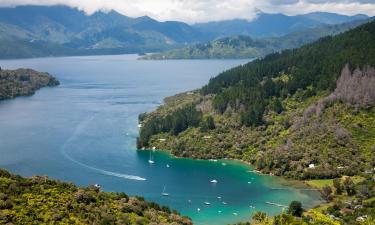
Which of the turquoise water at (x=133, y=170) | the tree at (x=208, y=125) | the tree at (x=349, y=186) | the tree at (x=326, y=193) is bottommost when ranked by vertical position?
the turquoise water at (x=133, y=170)

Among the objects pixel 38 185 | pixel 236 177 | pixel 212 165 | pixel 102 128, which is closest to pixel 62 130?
pixel 102 128

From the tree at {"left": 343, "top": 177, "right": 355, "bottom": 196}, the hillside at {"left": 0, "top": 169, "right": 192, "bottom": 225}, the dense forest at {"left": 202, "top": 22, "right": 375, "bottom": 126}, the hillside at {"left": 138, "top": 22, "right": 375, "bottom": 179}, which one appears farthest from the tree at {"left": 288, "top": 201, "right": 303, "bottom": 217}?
the dense forest at {"left": 202, "top": 22, "right": 375, "bottom": 126}

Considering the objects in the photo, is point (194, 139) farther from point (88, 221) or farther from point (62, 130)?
point (88, 221)

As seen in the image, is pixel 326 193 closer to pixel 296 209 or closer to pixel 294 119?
pixel 296 209

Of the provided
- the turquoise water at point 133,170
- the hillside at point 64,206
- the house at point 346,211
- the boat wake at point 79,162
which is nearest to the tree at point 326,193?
the turquoise water at point 133,170

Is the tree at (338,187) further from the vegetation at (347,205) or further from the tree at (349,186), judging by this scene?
the tree at (349,186)

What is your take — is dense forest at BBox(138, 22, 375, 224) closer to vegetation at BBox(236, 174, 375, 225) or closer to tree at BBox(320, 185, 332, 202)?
tree at BBox(320, 185, 332, 202)

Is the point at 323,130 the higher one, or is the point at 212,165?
the point at 323,130
